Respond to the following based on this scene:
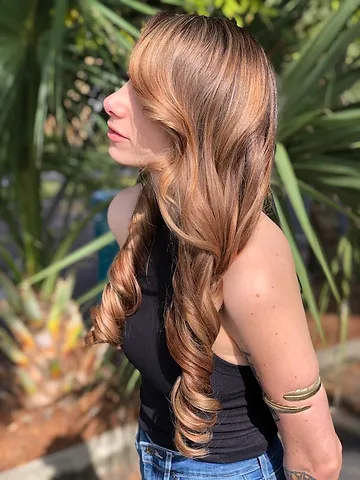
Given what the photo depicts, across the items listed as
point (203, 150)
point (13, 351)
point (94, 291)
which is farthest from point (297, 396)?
point (13, 351)

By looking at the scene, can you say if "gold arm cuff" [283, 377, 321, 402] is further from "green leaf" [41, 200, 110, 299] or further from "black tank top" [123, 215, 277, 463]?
"green leaf" [41, 200, 110, 299]

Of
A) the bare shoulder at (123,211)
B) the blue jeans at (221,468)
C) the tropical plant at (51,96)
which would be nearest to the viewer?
the blue jeans at (221,468)

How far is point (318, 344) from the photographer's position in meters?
3.87

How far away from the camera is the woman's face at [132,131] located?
3.29 ft

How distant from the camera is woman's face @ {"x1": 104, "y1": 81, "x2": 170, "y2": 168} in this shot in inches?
39.5

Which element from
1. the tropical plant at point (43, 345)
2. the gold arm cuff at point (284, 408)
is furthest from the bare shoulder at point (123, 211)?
the tropical plant at point (43, 345)

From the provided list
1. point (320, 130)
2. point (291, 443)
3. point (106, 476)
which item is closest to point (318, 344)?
point (106, 476)

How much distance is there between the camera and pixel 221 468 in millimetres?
1136

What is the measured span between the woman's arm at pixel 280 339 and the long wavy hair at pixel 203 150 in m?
0.04

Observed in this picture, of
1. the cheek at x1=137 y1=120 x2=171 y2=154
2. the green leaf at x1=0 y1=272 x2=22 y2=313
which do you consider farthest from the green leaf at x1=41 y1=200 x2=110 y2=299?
the cheek at x1=137 y1=120 x2=171 y2=154

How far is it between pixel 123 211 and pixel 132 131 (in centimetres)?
33

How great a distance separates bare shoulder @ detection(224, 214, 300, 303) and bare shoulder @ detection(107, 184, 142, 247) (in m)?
0.42

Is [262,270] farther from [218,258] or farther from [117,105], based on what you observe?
[117,105]

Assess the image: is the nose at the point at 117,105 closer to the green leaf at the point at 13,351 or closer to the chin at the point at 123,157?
the chin at the point at 123,157
